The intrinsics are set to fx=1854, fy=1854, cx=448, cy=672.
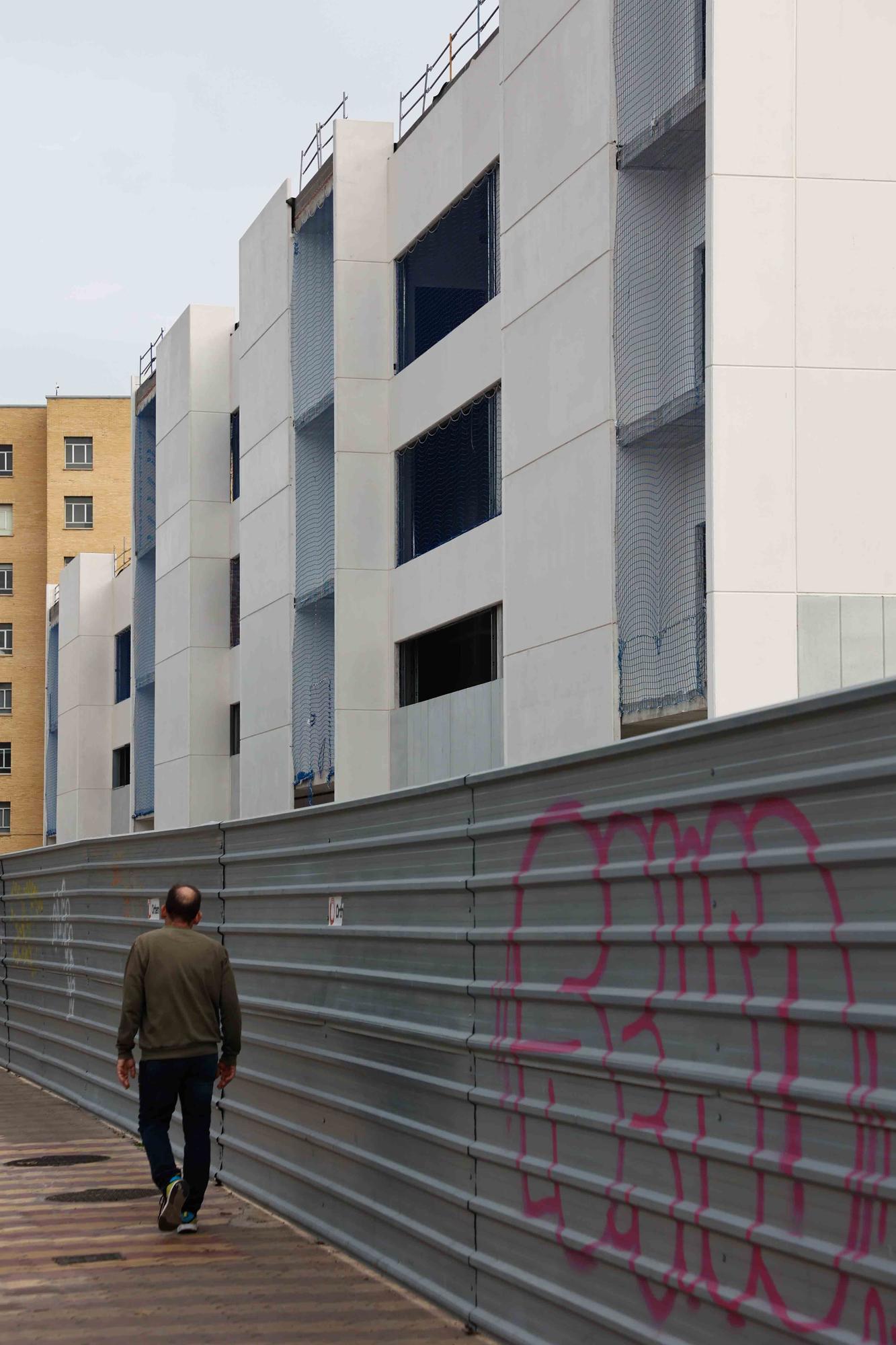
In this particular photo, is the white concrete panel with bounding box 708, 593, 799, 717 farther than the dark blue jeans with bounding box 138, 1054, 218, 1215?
Yes

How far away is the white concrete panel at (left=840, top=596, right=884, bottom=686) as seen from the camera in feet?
63.2

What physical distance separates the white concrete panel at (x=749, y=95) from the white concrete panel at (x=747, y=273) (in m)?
0.22

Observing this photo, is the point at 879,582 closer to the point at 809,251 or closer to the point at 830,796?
the point at 809,251

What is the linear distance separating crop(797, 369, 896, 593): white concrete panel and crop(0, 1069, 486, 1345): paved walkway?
36.8ft

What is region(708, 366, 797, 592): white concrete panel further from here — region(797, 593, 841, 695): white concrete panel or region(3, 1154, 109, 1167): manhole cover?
region(3, 1154, 109, 1167): manhole cover

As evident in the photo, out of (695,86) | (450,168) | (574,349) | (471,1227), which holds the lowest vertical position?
(471,1227)

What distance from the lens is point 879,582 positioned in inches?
773

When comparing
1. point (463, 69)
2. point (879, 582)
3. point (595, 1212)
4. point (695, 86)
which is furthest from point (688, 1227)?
point (463, 69)

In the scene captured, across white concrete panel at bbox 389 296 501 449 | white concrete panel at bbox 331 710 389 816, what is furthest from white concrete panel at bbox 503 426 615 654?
white concrete panel at bbox 331 710 389 816

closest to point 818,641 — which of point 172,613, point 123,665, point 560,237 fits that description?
point 560,237

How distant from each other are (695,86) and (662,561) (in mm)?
5169

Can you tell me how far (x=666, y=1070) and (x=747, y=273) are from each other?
1497 cm

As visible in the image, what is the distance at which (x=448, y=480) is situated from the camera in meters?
30.0

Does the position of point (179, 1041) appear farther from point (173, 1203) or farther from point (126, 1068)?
point (173, 1203)
